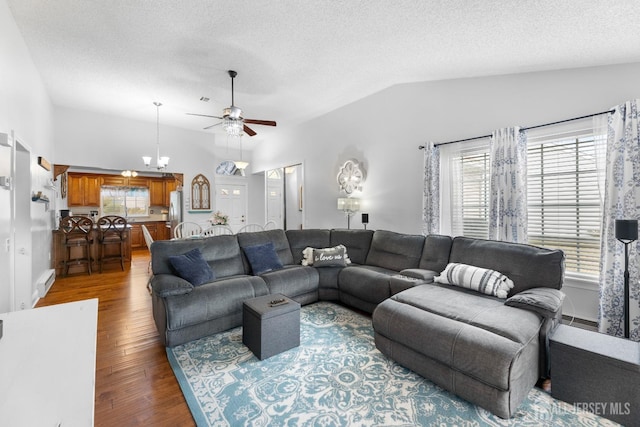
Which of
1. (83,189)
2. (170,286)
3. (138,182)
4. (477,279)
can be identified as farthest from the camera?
(138,182)

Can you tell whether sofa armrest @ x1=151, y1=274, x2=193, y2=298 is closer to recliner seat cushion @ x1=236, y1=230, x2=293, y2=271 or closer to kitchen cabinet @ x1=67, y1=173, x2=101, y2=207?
recliner seat cushion @ x1=236, y1=230, x2=293, y2=271

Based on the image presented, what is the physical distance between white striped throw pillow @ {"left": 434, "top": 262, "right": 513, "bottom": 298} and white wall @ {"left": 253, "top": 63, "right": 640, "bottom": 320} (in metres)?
1.22

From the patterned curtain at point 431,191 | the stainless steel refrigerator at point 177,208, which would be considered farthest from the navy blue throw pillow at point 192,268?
the stainless steel refrigerator at point 177,208

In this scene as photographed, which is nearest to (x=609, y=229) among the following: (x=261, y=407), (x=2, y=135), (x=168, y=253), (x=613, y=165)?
(x=613, y=165)

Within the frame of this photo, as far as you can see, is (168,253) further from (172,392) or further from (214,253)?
(172,392)

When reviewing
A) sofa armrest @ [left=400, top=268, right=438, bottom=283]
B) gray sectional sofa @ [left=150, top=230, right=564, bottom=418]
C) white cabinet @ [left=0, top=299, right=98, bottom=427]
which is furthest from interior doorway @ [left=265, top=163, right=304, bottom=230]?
white cabinet @ [left=0, top=299, right=98, bottom=427]

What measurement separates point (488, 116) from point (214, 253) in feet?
12.7

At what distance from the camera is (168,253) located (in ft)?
9.99

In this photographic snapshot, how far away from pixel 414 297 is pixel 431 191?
1.99 meters

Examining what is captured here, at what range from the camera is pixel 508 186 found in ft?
10.8

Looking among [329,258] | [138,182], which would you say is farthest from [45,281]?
[138,182]

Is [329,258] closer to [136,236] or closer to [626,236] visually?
[626,236]

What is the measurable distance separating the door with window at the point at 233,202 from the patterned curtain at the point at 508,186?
635cm

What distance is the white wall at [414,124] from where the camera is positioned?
9.62ft
